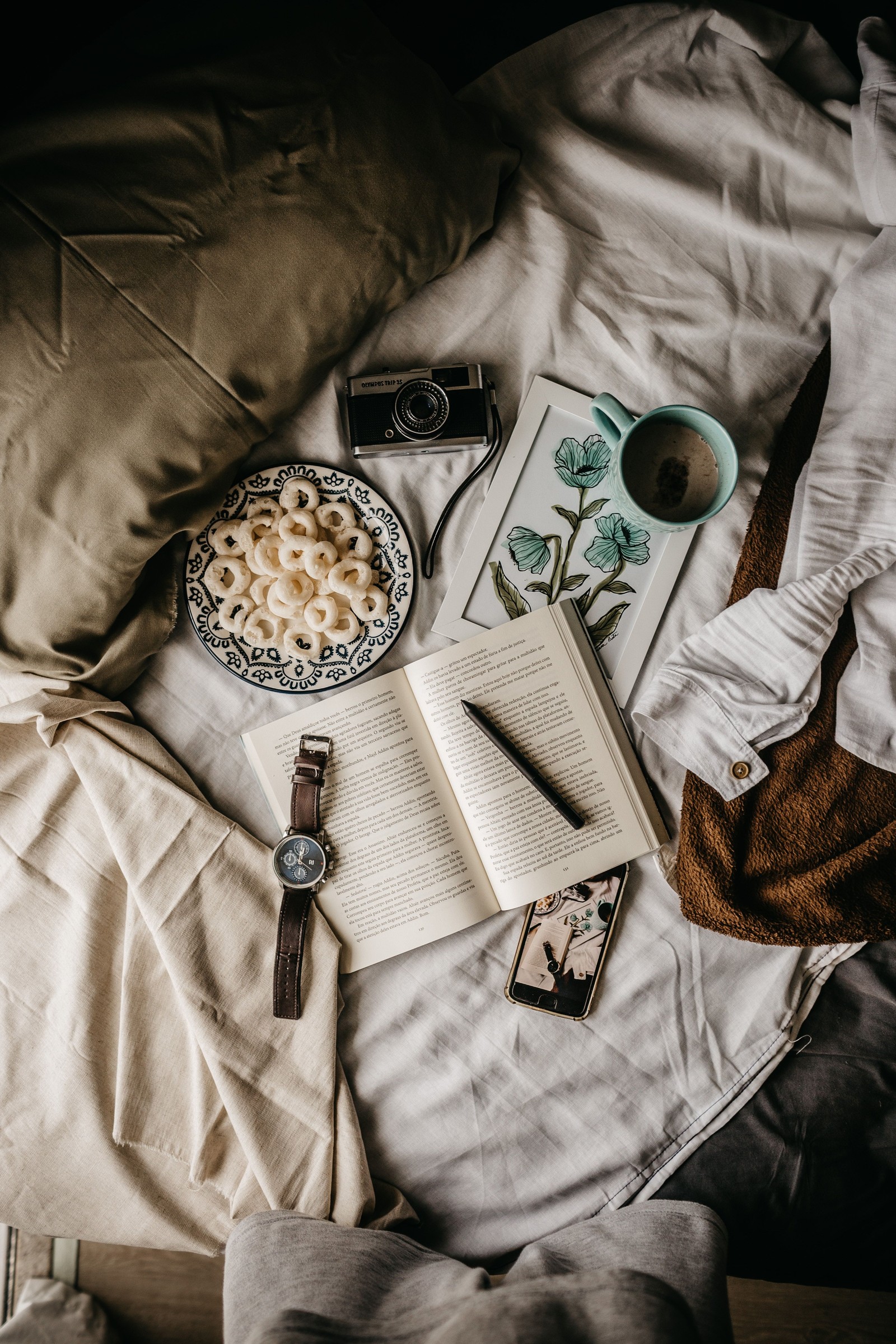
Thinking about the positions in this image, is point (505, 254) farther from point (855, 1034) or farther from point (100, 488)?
point (855, 1034)

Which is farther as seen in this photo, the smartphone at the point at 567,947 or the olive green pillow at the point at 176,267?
the smartphone at the point at 567,947

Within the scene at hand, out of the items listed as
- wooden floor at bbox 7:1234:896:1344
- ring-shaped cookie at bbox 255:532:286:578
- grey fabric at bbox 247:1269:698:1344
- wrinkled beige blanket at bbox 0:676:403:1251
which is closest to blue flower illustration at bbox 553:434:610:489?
ring-shaped cookie at bbox 255:532:286:578

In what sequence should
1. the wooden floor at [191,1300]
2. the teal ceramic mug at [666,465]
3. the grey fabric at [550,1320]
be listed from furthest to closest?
1. the wooden floor at [191,1300]
2. the teal ceramic mug at [666,465]
3. the grey fabric at [550,1320]

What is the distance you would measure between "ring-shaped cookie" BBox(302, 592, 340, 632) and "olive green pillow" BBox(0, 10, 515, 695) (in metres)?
0.16

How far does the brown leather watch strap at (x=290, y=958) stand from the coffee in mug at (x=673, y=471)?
60cm

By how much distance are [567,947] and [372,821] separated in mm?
271

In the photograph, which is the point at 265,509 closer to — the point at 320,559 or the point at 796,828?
the point at 320,559

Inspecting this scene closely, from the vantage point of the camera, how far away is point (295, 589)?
2.79 feet

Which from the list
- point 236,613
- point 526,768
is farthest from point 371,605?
point 526,768

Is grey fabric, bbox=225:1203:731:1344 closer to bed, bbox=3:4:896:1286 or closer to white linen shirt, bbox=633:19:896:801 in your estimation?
bed, bbox=3:4:896:1286

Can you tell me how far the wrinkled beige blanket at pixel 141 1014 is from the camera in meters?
0.82

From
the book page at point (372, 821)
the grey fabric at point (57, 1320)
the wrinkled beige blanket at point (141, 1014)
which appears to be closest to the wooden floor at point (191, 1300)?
the grey fabric at point (57, 1320)

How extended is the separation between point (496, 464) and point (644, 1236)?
0.86m
